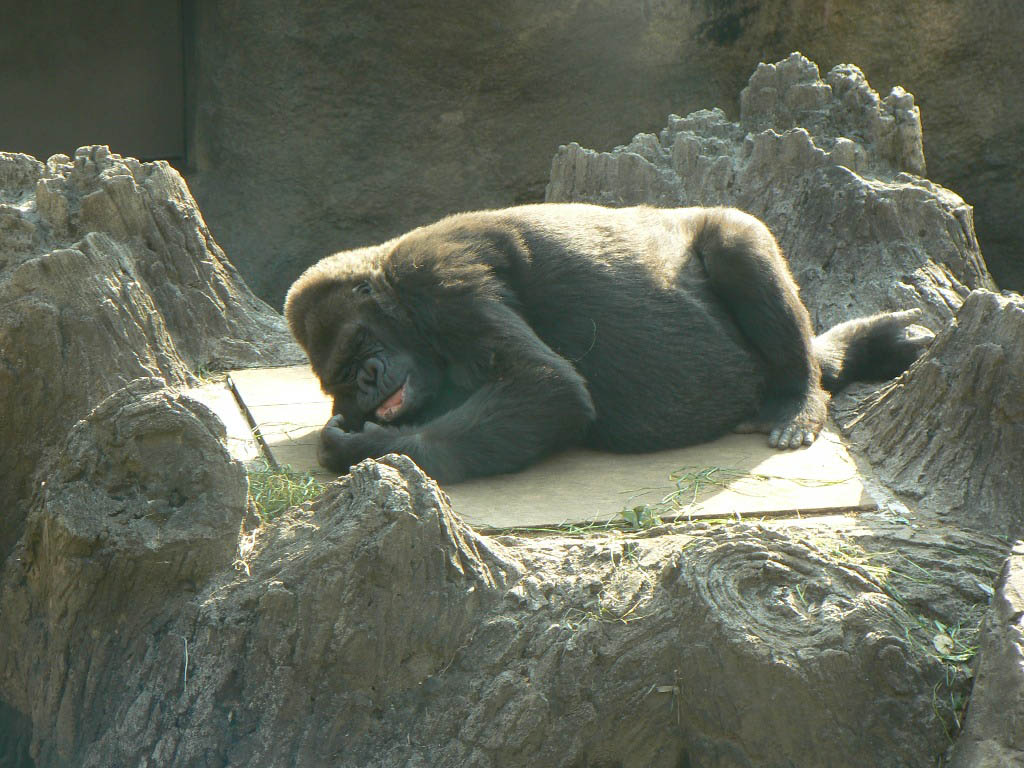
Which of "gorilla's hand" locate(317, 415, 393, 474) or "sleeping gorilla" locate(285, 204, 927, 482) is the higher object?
"sleeping gorilla" locate(285, 204, 927, 482)

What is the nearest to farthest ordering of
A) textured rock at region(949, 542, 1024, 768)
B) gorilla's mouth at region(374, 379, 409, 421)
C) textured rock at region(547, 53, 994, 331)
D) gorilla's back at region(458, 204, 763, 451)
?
1. textured rock at region(949, 542, 1024, 768)
2. gorilla's mouth at region(374, 379, 409, 421)
3. gorilla's back at region(458, 204, 763, 451)
4. textured rock at region(547, 53, 994, 331)

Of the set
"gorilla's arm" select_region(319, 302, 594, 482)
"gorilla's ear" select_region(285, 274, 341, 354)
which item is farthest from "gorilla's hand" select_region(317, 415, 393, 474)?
"gorilla's ear" select_region(285, 274, 341, 354)

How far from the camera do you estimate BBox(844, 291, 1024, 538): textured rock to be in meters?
3.70

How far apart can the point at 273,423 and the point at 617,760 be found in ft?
7.99

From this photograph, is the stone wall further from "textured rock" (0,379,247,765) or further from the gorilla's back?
"textured rock" (0,379,247,765)

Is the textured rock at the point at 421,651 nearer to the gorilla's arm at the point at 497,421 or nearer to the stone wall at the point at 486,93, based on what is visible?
the gorilla's arm at the point at 497,421

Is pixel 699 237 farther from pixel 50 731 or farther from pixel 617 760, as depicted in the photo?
pixel 50 731

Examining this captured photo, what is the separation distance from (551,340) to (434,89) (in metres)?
4.61

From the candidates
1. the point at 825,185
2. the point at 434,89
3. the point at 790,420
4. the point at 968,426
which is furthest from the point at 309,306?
the point at 434,89

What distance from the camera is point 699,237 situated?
5012mm

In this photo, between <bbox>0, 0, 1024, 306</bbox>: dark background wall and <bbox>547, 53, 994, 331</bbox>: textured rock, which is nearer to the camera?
<bbox>547, 53, 994, 331</bbox>: textured rock

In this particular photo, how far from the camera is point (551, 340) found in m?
4.57

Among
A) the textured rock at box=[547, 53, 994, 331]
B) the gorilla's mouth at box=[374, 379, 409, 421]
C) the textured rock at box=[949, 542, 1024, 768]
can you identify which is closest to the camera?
the textured rock at box=[949, 542, 1024, 768]

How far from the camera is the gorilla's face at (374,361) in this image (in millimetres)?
4426
